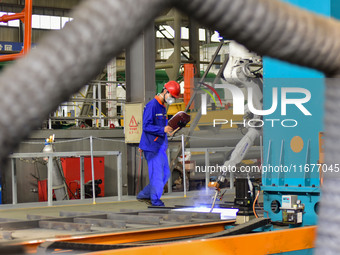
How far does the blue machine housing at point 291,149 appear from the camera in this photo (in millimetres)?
5082

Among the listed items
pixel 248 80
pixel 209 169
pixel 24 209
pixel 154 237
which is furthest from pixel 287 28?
pixel 209 169

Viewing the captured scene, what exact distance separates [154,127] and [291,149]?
9.51 ft

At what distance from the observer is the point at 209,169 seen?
34.1 ft

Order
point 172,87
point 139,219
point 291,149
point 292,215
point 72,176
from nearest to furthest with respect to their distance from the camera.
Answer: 1. point 292,215
2. point 291,149
3. point 139,219
4. point 172,87
5. point 72,176

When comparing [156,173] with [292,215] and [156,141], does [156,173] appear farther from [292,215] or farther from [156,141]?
A: [292,215]

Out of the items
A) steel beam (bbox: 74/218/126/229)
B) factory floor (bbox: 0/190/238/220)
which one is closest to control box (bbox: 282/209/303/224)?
steel beam (bbox: 74/218/126/229)

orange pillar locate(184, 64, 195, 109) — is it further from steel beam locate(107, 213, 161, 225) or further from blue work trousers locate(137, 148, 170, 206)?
steel beam locate(107, 213, 161, 225)

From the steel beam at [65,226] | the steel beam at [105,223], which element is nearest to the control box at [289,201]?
the steel beam at [105,223]

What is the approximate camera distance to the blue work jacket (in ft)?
25.8

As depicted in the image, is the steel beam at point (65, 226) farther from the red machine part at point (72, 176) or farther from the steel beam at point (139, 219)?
the red machine part at point (72, 176)

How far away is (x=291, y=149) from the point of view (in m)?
5.29

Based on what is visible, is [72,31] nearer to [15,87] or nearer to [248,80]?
[15,87]

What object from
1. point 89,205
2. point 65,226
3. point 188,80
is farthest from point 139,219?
point 188,80

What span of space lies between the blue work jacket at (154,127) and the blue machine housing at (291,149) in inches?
104
